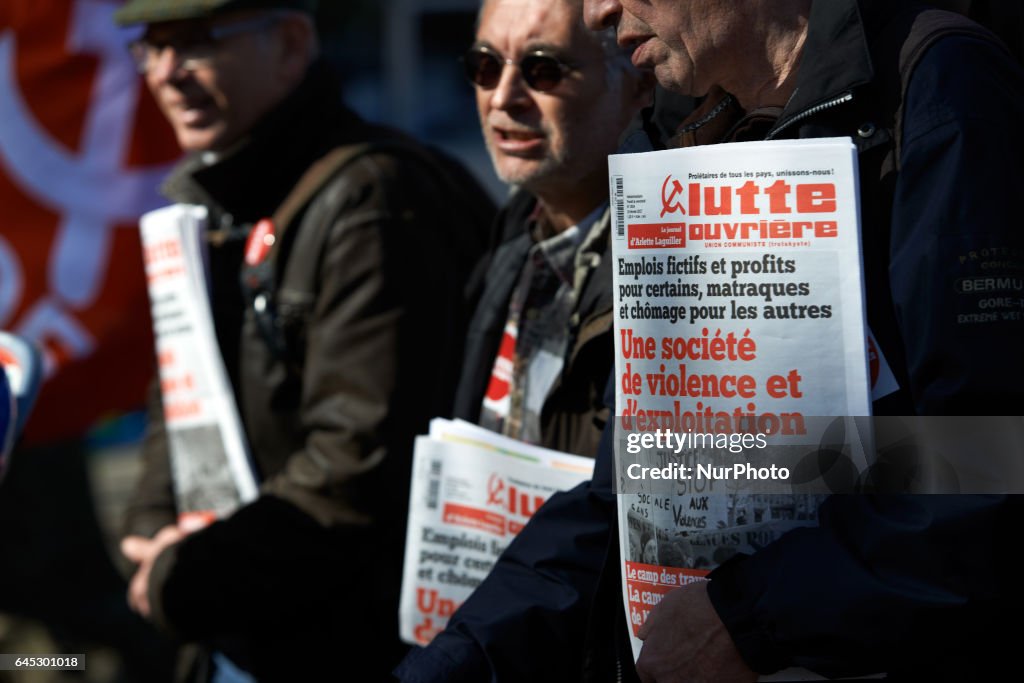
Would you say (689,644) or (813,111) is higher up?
(813,111)

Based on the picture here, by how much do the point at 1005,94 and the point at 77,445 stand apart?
6220 mm

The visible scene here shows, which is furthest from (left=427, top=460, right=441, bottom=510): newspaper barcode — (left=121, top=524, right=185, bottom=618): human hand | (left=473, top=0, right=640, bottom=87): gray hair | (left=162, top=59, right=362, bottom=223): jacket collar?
(left=162, top=59, right=362, bottom=223): jacket collar

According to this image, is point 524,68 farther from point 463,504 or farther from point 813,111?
point 813,111

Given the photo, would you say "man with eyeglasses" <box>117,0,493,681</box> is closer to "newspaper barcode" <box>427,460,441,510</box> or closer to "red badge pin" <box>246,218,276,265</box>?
"red badge pin" <box>246,218,276,265</box>

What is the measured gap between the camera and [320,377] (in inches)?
137

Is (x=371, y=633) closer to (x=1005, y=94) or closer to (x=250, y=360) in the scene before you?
(x=250, y=360)

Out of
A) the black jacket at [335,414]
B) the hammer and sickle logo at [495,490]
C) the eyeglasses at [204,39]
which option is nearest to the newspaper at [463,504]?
the hammer and sickle logo at [495,490]

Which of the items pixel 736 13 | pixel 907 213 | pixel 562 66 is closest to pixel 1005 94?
pixel 907 213

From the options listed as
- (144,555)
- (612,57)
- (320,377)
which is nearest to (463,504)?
(320,377)

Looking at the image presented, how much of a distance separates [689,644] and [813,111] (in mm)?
699

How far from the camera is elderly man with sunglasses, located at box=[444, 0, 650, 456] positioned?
281cm

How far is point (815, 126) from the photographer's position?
71.2 inches

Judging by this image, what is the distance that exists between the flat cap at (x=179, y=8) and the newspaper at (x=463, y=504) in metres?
1.64

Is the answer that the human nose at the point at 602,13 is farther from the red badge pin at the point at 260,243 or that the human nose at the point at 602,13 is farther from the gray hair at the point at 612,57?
the red badge pin at the point at 260,243
